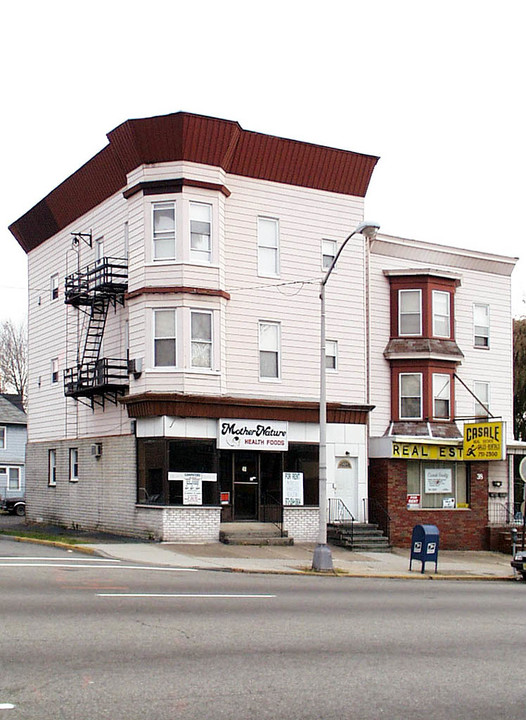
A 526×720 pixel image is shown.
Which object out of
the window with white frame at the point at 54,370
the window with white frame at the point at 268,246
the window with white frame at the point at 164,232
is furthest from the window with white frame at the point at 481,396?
the window with white frame at the point at 54,370

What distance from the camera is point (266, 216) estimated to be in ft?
93.7

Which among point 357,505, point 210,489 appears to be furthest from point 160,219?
point 357,505

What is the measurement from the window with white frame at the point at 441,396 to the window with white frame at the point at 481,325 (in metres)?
2.73

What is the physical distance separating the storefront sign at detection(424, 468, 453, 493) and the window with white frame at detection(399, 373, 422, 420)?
6.53 ft

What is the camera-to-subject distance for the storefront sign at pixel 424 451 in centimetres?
2967

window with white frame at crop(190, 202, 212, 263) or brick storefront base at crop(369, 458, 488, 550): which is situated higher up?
window with white frame at crop(190, 202, 212, 263)

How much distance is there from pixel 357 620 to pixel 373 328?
19.0 meters

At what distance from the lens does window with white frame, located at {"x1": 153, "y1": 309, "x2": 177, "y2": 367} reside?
26372 millimetres

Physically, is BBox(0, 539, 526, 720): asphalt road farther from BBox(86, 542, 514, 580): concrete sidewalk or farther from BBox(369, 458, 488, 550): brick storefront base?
BBox(369, 458, 488, 550): brick storefront base

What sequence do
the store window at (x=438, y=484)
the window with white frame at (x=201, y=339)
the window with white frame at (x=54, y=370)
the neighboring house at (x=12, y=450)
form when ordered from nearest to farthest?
the window with white frame at (x=201, y=339)
the store window at (x=438, y=484)
the window with white frame at (x=54, y=370)
the neighboring house at (x=12, y=450)

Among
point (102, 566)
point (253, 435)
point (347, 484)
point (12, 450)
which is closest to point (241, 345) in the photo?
point (253, 435)

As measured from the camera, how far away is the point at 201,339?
2661 centimetres

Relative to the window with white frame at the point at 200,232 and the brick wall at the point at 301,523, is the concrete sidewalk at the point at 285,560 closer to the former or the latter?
the brick wall at the point at 301,523

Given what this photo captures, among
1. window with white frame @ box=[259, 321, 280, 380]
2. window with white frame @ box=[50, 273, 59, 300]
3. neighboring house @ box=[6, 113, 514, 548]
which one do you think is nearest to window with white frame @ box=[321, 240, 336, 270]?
neighboring house @ box=[6, 113, 514, 548]
